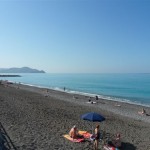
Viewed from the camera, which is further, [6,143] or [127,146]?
[127,146]

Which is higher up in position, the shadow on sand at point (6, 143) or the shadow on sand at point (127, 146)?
the shadow on sand at point (6, 143)

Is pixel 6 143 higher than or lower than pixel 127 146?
higher

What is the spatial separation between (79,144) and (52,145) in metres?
1.82

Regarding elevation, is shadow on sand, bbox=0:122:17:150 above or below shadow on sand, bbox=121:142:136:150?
above

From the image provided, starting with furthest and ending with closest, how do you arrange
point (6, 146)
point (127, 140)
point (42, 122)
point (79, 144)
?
point (42, 122) < point (127, 140) < point (79, 144) < point (6, 146)

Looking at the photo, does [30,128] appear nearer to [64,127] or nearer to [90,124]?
[64,127]

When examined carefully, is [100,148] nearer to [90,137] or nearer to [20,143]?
[90,137]

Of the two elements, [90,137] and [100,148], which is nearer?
[100,148]

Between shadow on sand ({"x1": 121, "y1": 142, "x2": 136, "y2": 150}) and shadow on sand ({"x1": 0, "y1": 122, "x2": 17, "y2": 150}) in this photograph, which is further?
shadow on sand ({"x1": 121, "y1": 142, "x2": 136, "y2": 150})

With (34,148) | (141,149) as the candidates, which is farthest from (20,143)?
(141,149)

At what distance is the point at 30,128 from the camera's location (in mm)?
17844

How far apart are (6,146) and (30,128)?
5022 mm

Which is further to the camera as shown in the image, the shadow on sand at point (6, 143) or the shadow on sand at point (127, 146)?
the shadow on sand at point (127, 146)

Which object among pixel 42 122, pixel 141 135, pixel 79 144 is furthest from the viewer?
pixel 42 122
